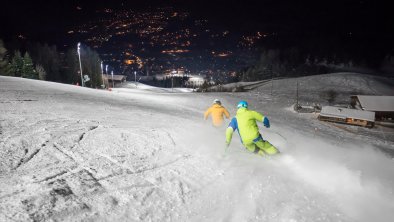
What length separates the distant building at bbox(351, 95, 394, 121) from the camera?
130 feet

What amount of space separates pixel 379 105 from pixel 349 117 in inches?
431

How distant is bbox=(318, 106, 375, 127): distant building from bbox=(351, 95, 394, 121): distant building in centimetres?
703

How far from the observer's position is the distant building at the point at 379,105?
3972 cm

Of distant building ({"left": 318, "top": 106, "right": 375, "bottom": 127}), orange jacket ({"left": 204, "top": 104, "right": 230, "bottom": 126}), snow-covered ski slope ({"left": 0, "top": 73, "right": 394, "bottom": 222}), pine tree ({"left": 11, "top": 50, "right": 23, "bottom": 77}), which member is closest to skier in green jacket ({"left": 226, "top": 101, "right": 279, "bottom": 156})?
snow-covered ski slope ({"left": 0, "top": 73, "right": 394, "bottom": 222})

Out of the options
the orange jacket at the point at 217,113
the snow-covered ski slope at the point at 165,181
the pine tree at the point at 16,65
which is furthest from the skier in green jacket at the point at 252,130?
the pine tree at the point at 16,65

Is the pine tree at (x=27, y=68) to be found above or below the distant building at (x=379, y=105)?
above

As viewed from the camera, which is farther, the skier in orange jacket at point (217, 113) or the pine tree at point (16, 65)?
the pine tree at point (16, 65)

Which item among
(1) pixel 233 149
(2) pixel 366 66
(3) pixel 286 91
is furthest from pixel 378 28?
(1) pixel 233 149

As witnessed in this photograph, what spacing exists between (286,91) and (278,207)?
69.7 meters

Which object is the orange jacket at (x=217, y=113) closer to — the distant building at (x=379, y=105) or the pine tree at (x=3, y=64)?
the distant building at (x=379, y=105)

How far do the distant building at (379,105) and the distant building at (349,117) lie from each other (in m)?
7.03

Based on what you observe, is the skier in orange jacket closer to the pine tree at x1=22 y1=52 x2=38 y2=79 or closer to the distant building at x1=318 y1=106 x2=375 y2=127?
the distant building at x1=318 y1=106 x2=375 y2=127

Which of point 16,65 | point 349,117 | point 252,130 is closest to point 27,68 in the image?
point 16,65

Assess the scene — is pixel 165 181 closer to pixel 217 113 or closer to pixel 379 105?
pixel 217 113
